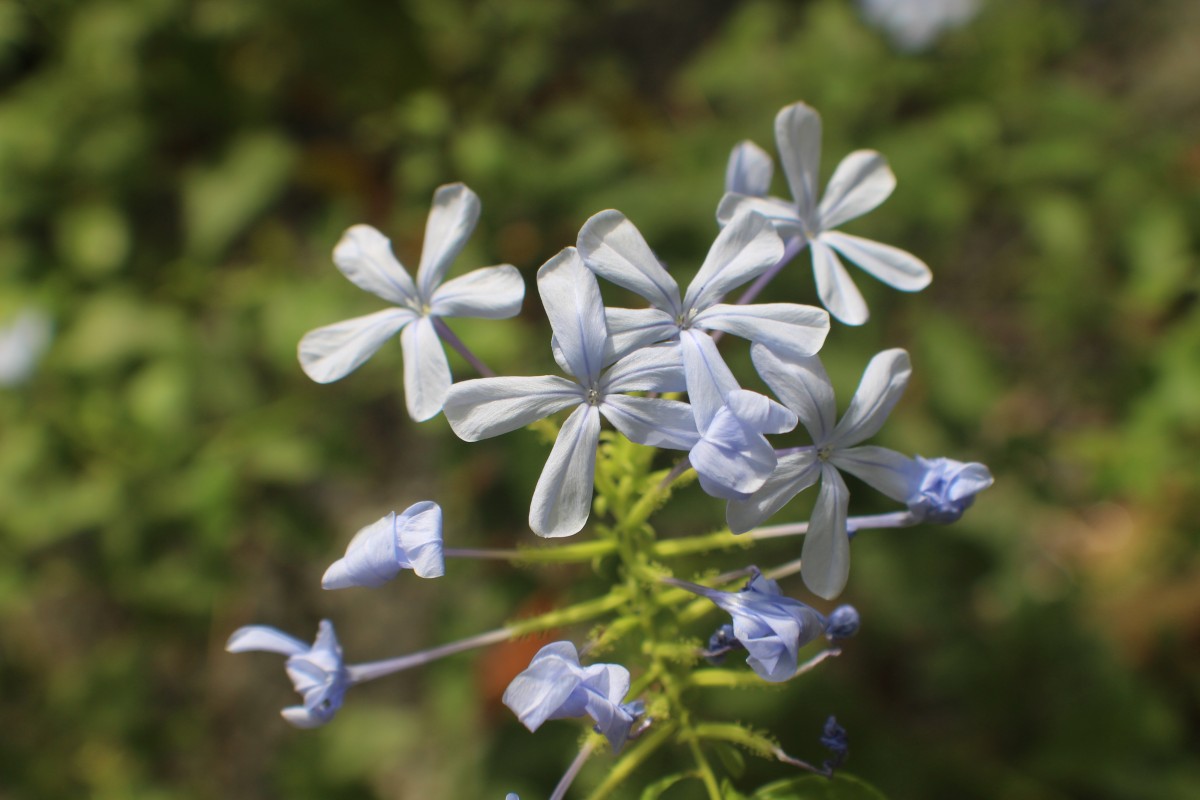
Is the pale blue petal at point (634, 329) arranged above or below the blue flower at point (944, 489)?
above

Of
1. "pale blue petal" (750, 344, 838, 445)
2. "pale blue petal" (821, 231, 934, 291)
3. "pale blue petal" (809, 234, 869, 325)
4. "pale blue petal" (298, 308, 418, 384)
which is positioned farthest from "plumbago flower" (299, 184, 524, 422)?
"pale blue petal" (821, 231, 934, 291)

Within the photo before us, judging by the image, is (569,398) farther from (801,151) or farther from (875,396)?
(801,151)

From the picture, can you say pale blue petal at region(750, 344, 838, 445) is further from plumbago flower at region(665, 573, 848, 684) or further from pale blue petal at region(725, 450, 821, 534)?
plumbago flower at region(665, 573, 848, 684)

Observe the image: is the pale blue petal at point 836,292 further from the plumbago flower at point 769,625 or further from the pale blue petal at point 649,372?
the plumbago flower at point 769,625

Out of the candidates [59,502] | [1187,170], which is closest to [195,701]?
[59,502]

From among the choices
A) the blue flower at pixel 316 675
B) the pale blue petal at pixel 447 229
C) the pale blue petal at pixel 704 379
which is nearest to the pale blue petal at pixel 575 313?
the pale blue petal at pixel 704 379

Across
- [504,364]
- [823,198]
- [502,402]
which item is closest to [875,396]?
[823,198]
